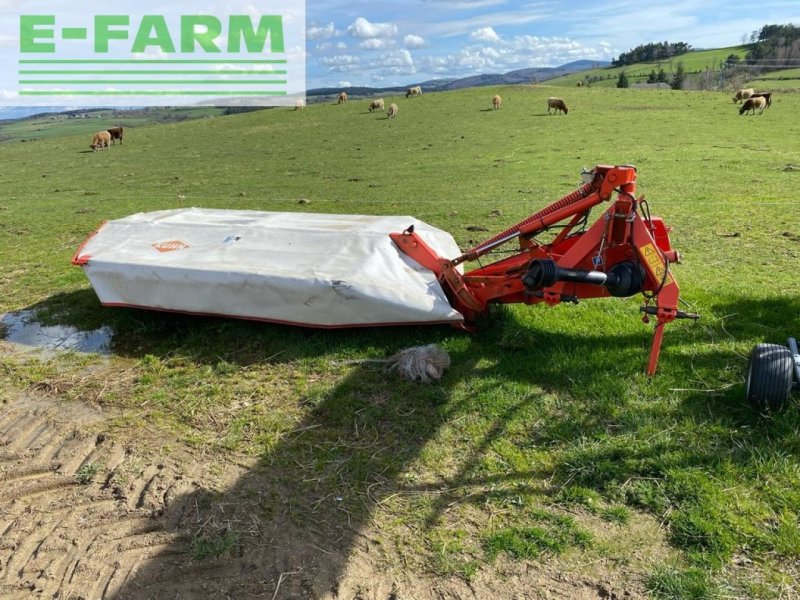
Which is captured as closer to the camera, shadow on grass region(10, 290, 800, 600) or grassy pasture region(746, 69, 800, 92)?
shadow on grass region(10, 290, 800, 600)

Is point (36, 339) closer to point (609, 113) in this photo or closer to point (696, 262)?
point (696, 262)

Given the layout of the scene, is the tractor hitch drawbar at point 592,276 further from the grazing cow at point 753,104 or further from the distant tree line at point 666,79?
the distant tree line at point 666,79

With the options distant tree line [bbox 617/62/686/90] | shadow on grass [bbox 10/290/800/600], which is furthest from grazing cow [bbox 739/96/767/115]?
distant tree line [bbox 617/62/686/90]

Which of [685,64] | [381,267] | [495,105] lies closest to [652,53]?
[685,64]

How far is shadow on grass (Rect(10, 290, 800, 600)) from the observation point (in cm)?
357

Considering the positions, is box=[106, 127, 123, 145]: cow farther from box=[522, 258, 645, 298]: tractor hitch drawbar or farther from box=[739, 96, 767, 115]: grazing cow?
box=[522, 258, 645, 298]: tractor hitch drawbar

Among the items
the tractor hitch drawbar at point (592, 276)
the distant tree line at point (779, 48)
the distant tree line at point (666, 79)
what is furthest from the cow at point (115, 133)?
the distant tree line at point (779, 48)

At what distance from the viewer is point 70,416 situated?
5.27 m

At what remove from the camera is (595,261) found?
527cm

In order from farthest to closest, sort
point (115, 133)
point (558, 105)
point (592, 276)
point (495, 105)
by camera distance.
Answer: point (495, 105), point (115, 133), point (558, 105), point (592, 276)

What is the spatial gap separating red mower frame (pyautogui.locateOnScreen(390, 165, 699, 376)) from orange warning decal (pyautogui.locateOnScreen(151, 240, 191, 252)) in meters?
3.31

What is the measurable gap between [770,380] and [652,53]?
135 meters

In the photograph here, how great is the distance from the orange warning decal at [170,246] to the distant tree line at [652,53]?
131 metres

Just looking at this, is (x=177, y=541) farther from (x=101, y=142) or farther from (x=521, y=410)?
(x=101, y=142)
